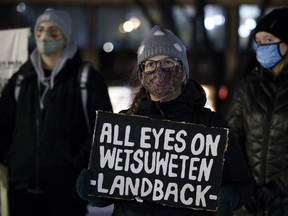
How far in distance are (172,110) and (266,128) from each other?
3.92 feet

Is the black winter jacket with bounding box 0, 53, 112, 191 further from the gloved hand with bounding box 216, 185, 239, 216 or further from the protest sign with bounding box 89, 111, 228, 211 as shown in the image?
the gloved hand with bounding box 216, 185, 239, 216

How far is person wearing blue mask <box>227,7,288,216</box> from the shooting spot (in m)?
3.96

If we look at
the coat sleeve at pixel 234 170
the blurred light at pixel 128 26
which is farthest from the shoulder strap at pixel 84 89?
the blurred light at pixel 128 26

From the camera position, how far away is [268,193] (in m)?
3.90

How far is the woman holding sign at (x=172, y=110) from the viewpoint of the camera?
2.95 metres

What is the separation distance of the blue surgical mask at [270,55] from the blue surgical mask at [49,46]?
4.67 ft

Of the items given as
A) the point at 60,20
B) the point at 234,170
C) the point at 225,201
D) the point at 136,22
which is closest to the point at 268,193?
the point at 234,170

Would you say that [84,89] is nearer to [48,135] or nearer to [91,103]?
[91,103]

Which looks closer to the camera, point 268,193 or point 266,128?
point 268,193

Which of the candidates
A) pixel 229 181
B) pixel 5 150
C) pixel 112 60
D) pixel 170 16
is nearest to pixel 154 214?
pixel 229 181

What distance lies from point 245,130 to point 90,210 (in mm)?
3111

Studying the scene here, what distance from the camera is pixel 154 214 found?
2.94 m

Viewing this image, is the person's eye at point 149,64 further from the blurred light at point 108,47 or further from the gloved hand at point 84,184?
the blurred light at point 108,47

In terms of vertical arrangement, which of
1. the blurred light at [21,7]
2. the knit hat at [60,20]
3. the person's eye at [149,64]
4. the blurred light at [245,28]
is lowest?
the person's eye at [149,64]
